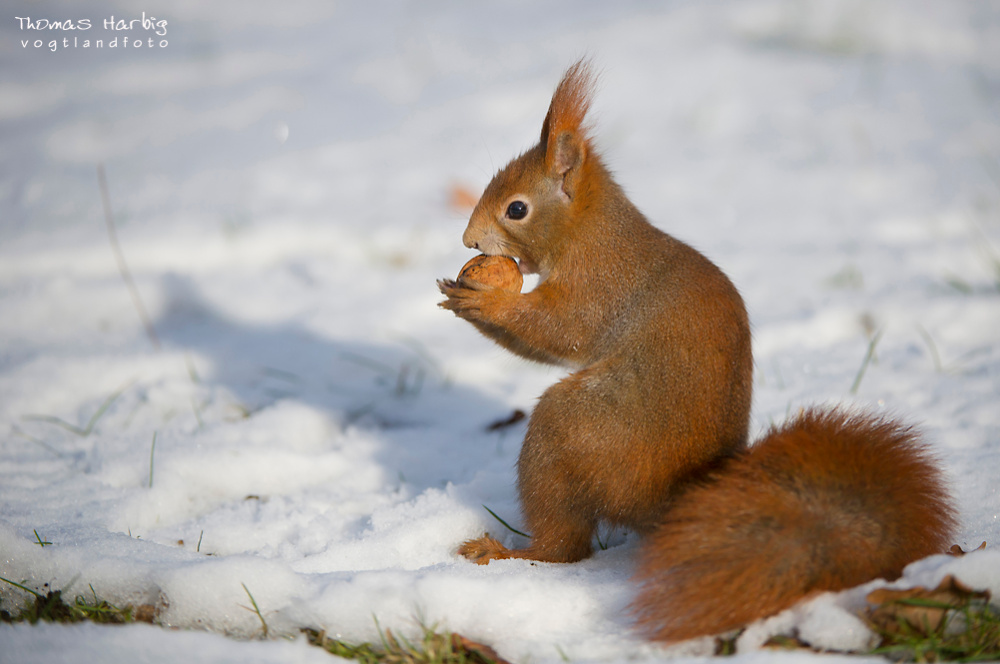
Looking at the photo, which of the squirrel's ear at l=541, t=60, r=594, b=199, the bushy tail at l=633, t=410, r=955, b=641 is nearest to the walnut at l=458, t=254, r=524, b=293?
the squirrel's ear at l=541, t=60, r=594, b=199

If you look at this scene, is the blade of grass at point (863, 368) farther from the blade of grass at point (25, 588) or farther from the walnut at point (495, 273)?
the blade of grass at point (25, 588)

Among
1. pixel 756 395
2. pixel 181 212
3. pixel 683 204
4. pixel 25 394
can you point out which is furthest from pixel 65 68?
pixel 756 395

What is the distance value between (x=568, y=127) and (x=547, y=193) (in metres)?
0.20

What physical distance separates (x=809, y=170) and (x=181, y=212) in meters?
4.19

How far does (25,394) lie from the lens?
3082 mm

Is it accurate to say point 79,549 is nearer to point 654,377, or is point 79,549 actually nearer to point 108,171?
point 654,377

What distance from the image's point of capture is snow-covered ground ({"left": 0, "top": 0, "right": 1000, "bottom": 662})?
71.3 inches

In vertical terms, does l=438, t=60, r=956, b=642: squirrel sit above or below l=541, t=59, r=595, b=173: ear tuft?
below

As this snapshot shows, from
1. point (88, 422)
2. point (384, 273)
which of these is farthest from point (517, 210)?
point (384, 273)

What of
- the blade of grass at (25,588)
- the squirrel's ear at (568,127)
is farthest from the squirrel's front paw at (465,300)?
the blade of grass at (25,588)

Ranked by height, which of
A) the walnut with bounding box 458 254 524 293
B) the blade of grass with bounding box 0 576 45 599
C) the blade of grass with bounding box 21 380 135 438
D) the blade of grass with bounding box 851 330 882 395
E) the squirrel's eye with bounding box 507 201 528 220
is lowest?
the blade of grass with bounding box 0 576 45 599

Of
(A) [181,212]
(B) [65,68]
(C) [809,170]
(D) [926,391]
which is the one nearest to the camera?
(D) [926,391]

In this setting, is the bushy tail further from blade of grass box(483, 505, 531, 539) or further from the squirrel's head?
the squirrel's head

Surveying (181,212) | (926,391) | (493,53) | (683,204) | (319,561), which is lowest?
(319,561)
